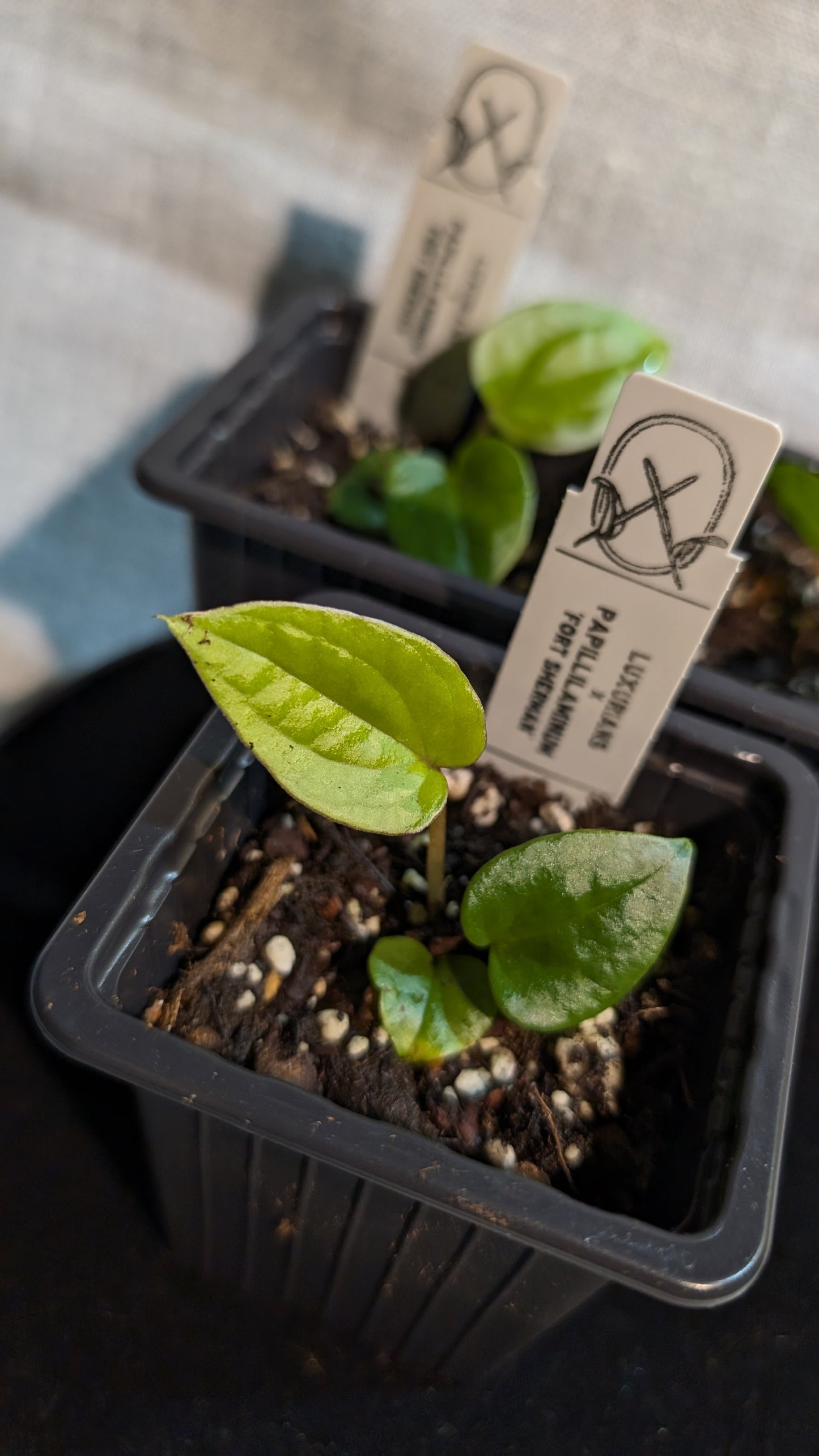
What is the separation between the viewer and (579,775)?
1.73ft

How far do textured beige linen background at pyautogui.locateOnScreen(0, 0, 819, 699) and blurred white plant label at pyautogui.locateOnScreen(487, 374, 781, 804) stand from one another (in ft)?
1.61

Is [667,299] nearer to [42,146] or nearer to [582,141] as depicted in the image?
[582,141]

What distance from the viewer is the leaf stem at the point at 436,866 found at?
0.44m

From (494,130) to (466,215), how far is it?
Result: 0.19 feet

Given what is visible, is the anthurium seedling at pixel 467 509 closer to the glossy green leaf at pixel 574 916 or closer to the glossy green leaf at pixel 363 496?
the glossy green leaf at pixel 363 496

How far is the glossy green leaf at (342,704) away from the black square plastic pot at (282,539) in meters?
0.23

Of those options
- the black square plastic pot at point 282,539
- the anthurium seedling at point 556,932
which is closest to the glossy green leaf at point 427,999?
the anthurium seedling at point 556,932

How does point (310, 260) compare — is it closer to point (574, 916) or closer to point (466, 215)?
point (466, 215)

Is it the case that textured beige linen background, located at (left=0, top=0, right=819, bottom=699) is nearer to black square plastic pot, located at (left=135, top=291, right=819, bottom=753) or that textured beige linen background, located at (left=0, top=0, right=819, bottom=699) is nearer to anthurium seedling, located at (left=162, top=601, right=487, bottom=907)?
black square plastic pot, located at (left=135, top=291, right=819, bottom=753)

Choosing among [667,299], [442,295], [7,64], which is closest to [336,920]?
[442,295]

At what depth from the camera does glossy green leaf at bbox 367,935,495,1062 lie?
428mm

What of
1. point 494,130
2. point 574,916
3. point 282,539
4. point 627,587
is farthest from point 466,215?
point 574,916

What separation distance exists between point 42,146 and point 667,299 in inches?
21.0

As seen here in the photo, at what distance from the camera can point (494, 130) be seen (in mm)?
692
